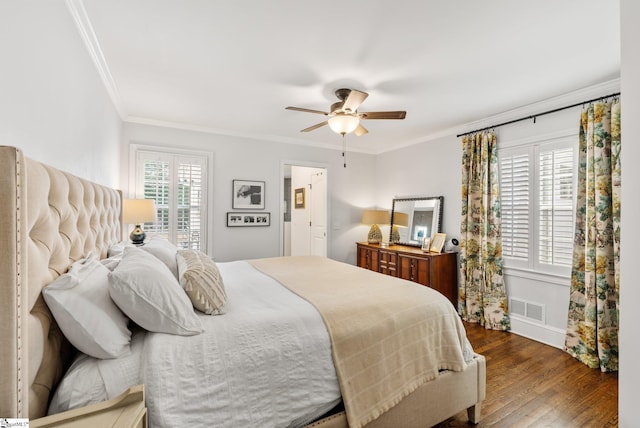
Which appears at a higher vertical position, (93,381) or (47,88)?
(47,88)

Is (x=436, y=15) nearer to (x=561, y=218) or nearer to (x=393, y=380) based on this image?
(x=393, y=380)

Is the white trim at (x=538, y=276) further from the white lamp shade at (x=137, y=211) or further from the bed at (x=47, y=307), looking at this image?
the white lamp shade at (x=137, y=211)

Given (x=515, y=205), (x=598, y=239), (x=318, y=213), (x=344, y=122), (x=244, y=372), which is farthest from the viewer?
(x=318, y=213)

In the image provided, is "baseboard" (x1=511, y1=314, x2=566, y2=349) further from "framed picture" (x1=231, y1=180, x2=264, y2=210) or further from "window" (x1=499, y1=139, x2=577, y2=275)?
"framed picture" (x1=231, y1=180, x2=264, y2=210)

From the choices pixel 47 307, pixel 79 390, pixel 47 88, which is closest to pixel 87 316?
pixel 47 307

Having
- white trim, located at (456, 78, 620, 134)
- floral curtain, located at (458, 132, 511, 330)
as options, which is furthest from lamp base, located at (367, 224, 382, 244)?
white trim, located at (456, 78, 620, 134)

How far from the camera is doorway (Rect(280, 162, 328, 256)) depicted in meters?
5.11

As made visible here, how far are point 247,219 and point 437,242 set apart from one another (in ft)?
9.06

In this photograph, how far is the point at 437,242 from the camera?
404cm

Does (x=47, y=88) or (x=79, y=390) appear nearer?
(x=79, y=390)

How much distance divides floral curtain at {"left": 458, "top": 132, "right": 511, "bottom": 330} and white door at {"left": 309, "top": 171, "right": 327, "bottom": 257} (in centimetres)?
221

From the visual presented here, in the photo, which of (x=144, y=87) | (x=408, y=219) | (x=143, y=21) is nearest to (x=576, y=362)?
(x=408, y=219)

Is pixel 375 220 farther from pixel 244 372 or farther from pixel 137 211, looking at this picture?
pixel 244 372

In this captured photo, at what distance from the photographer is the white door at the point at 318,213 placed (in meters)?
5.12
